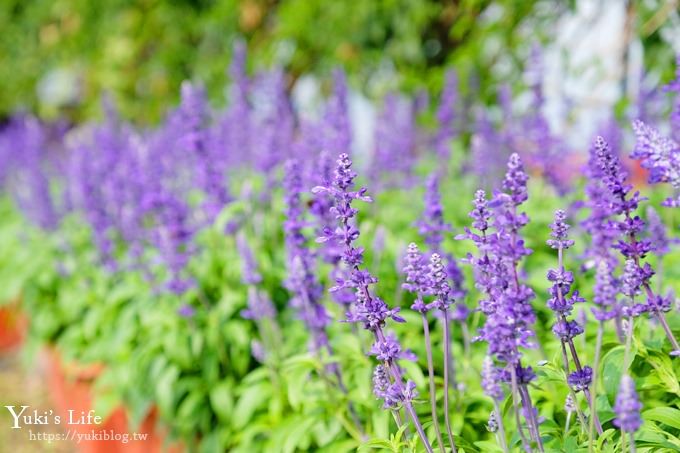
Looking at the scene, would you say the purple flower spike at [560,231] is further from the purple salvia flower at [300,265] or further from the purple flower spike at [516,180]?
the purple salvia flower at [300,265]

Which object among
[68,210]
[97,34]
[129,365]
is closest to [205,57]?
[97,34]

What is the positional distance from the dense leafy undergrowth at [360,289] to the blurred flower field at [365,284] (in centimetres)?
1

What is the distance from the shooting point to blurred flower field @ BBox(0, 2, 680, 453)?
1.78m

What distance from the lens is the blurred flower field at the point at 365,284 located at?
5.82 feet

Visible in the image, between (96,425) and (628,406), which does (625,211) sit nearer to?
(628,406)

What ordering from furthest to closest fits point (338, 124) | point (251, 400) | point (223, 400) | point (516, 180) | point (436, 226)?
point (338, 124)
point (223, 400)
point (251, 400)
point (436, 226)
point (516, 180)

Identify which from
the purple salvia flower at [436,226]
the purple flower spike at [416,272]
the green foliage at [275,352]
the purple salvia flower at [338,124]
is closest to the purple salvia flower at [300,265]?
the green foliage at [275,352]

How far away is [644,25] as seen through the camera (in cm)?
515

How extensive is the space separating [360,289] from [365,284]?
0.09ft

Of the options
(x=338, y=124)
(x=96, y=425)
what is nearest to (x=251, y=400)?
(x=96, y=425)

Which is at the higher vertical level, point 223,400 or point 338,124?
point 338,124

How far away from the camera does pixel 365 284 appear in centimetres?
177

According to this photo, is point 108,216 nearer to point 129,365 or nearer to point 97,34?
point 129,365

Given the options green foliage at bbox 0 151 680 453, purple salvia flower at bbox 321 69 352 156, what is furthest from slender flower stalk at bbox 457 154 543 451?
purple salvia flower at bbox 321 69 352 156
